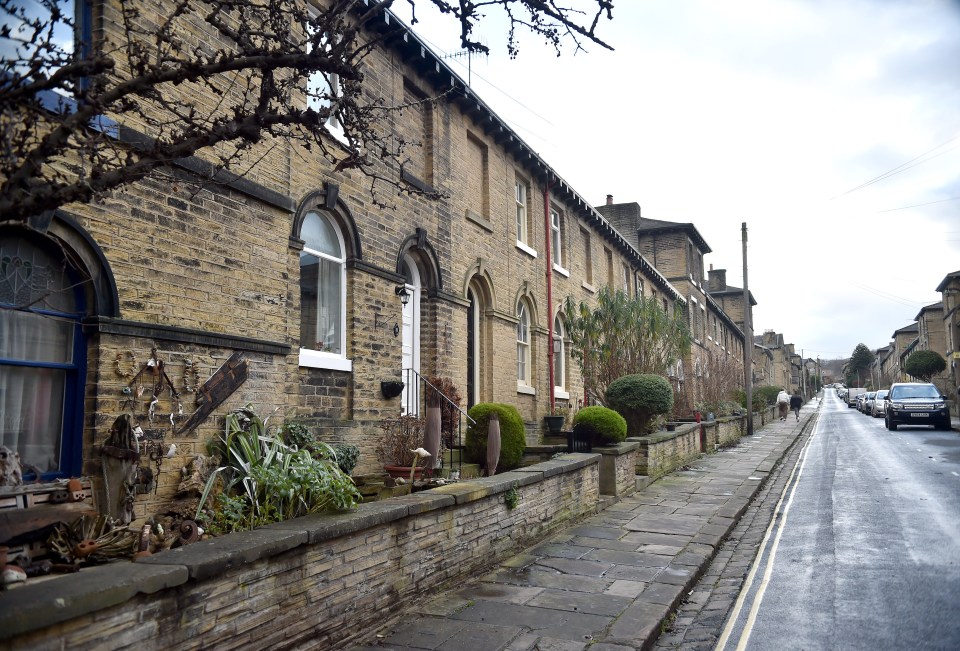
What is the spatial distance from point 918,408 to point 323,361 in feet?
85.0

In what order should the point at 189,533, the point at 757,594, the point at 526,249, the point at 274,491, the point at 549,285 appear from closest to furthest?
1. the point at 189,533
2. the point at 274,491
3. the point at 757,594
4. the point at 526,249
5. the point at 549,285

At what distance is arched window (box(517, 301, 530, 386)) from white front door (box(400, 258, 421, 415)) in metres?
4.66

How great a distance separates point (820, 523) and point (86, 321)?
891 centimetres

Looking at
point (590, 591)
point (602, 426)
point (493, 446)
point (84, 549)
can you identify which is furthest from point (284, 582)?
point (602, 426)

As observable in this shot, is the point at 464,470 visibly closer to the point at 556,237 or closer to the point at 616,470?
the point at 616,470

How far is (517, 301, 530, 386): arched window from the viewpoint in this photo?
16594 millimetres

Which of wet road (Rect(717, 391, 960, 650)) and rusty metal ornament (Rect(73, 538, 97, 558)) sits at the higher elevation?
rusty metal ornament (Rect(73, 538, 97, 558))

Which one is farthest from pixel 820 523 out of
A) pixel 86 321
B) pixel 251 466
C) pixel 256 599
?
pixel 86 321

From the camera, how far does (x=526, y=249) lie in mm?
16469

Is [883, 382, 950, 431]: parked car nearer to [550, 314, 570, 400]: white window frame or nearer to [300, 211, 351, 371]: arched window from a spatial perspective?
[550, 314, 570, 400]: white window frame

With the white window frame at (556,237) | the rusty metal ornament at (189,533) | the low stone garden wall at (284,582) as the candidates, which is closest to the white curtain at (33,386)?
A: the rusty metal ornament at (189,533)

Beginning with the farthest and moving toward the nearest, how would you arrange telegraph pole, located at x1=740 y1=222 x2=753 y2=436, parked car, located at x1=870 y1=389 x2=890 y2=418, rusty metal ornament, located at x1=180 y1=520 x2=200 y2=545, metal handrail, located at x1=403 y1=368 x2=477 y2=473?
1. parked car, located at x1=870 y1=389 x2=890 y2=418
2. telegraph pole, located at x1=740 y1=222 x2=753 y2=436
3. metal handrail, located at x1=403 y1=368 x2=477 y2=473
4. rusty metal ornament, located at x1=180 y1=520 x2=200 y2=545

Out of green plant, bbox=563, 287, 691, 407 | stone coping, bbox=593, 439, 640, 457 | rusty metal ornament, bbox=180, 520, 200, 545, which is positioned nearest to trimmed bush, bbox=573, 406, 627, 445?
stone coping, bbox=593, 439, 640, 457

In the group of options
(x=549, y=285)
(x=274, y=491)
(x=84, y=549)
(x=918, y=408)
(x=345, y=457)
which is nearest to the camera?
(x=84, y=549)
